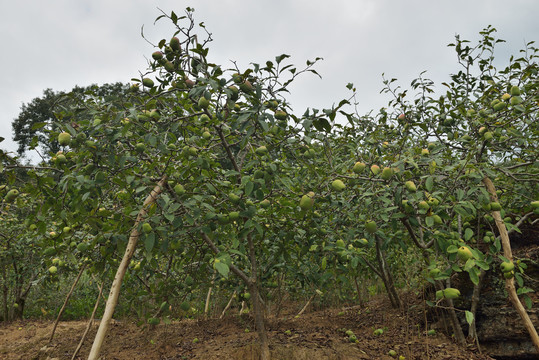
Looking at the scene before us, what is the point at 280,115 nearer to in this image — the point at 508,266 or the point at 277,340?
the point at 508,266

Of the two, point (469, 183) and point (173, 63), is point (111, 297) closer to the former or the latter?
point (173, 63)

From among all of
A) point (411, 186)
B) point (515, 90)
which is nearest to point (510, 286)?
point (411, 186)

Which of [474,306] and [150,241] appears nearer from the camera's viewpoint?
[150,241]

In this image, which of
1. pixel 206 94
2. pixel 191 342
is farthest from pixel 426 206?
pixel 191 342

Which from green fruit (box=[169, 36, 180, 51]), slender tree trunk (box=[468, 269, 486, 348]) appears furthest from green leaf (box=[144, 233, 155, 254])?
slender tree trunk (box=[468, 269, 486, 348])

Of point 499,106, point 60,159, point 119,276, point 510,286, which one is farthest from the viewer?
point 499,106

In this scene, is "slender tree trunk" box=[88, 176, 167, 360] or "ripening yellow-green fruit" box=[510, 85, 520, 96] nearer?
"slender tree trunk" box=[88, 176, 167, 360]

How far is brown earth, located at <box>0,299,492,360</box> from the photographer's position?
8.91ft

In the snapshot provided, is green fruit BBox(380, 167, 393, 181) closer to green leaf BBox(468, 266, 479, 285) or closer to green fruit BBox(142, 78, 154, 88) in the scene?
green leaf BBox(468, 266, 479, 285)

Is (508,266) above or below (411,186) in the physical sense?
below

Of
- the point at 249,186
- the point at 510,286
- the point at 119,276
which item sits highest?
the point at 249,186

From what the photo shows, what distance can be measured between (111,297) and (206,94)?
46.3 inches

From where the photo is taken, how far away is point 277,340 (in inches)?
116

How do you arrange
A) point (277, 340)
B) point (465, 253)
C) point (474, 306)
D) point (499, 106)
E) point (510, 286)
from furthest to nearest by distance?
1. point (277, 340)
2. point (474, 306)
3. point (499, 106)
4. point (510, 286)
5. point (465, 253)
